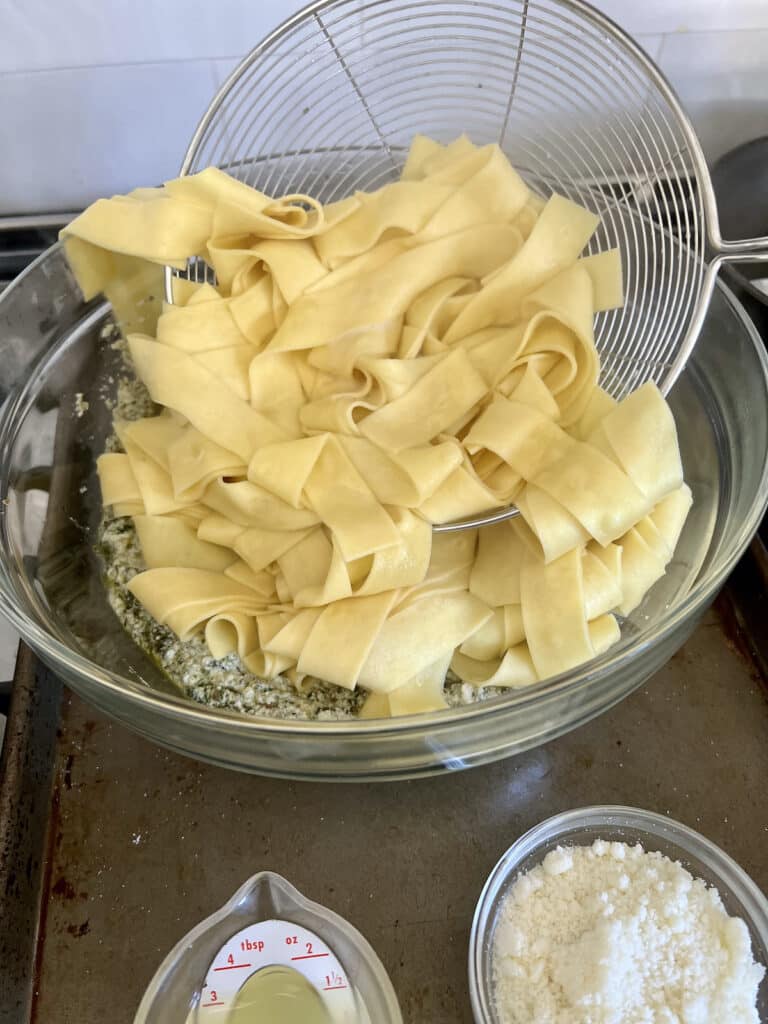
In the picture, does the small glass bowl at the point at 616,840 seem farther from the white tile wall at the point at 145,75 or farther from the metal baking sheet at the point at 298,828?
the white tile wall at the point at 145,75

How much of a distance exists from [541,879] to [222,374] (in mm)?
688

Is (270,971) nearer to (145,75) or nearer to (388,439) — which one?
(388,439)

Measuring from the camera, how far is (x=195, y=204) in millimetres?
1031

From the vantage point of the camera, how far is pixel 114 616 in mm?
1011

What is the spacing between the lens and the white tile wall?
1.20 m

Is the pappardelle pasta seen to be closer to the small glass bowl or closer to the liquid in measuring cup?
the small glass bowl

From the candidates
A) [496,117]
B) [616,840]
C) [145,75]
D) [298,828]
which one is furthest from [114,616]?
[496,117]

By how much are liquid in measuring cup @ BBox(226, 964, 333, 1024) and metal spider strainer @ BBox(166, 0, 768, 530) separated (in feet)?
2.67

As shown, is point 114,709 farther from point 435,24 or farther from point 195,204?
point 435,24

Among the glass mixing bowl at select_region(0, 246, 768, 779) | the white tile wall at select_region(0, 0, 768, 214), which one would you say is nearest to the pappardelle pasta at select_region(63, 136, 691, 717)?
the glass mixing bowl at select_region(0, 246, 768, 779)

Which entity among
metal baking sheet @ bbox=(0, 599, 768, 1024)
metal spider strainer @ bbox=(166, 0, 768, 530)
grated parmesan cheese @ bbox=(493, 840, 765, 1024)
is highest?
metal spider strainer @ bbox=(166, 0, 768, 530)

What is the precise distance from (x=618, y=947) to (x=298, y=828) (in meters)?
0.34

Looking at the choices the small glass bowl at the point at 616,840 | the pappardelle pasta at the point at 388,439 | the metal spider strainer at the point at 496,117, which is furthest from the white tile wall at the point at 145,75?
the small glass bowl at the point at 616,840

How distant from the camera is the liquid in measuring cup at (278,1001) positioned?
748 mm
